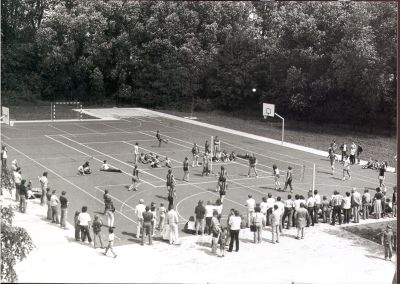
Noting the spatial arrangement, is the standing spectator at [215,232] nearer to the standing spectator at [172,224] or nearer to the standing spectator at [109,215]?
the standing spectator at [172,224]

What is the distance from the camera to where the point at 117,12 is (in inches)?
1247

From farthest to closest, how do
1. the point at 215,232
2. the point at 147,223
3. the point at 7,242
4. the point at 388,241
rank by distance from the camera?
the point at 147,223
the point at 388,241
the point at 215,232
the point at 7,242

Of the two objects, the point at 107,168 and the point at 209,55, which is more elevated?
the point at 209,55

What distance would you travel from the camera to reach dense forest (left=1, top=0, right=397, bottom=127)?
30578 millimetres

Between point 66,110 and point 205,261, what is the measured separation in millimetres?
26989

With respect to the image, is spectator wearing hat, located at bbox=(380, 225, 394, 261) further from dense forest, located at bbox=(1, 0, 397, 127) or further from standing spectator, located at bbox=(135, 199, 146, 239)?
dense forest, located at bbox=(1, 0, 397, 127)

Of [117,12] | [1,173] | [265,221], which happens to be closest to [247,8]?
[117,12]

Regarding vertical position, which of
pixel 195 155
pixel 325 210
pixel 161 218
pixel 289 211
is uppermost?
pixel 195 155

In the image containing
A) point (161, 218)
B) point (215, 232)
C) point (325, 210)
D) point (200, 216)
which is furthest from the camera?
point (325, 210)

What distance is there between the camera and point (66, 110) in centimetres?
4178

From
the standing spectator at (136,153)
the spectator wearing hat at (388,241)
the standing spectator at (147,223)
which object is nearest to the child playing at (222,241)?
the standing spectator at (147,223)

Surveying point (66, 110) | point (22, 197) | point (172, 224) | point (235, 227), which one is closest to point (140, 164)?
point (22, 197)

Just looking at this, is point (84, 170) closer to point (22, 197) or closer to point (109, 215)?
point (22, 197)

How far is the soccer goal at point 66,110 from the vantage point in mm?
37938
